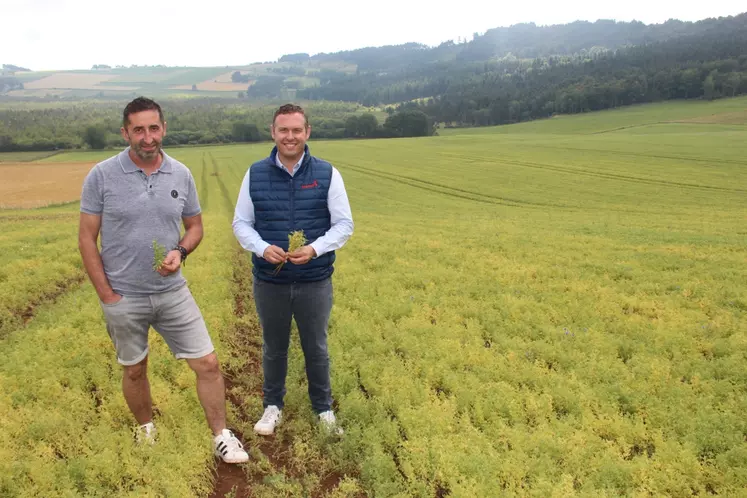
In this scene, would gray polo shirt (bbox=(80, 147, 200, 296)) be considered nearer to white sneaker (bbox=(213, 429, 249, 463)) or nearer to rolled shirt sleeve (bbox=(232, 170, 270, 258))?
rolled shirt sleeve (bbox=(232, 170, 270, 258))

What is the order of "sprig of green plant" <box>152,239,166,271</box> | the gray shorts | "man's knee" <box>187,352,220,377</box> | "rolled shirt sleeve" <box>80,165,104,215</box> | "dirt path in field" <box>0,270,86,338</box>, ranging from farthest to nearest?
"dirt path in field" <box>0,270,86,338</box>
"man's knee" <box>187,352,220,377</box>
the gray shorts
"sprig of green plant" <box>152,239,166,271</box>
"rolled shirt sleeve" <box>80,165,104,215</box>

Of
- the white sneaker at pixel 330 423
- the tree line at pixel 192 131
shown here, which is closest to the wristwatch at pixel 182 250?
the white sneaker at pixel 330 423

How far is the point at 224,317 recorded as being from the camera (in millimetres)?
9438

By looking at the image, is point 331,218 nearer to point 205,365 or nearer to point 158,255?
point 158,255

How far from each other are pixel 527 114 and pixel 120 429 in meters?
134

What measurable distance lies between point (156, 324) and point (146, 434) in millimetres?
1386

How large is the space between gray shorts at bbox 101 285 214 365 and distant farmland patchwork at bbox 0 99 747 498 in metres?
1.11

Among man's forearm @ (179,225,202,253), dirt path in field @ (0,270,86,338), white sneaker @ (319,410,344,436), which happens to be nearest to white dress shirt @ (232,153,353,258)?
man's forearm @ (179,225,202,253)

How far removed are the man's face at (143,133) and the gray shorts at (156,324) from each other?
4.92ft

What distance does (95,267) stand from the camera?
15.4 ft

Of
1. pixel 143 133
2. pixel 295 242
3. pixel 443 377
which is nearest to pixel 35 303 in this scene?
pixel 143 133

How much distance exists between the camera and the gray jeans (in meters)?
5.55

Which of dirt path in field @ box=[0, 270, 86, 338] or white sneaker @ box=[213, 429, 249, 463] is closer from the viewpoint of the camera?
white sneaker @ box=[213, 429, 249, 463]

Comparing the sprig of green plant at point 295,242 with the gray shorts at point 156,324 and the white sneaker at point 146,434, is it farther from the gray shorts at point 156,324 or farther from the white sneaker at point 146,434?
the white sneaker at point 146,434
